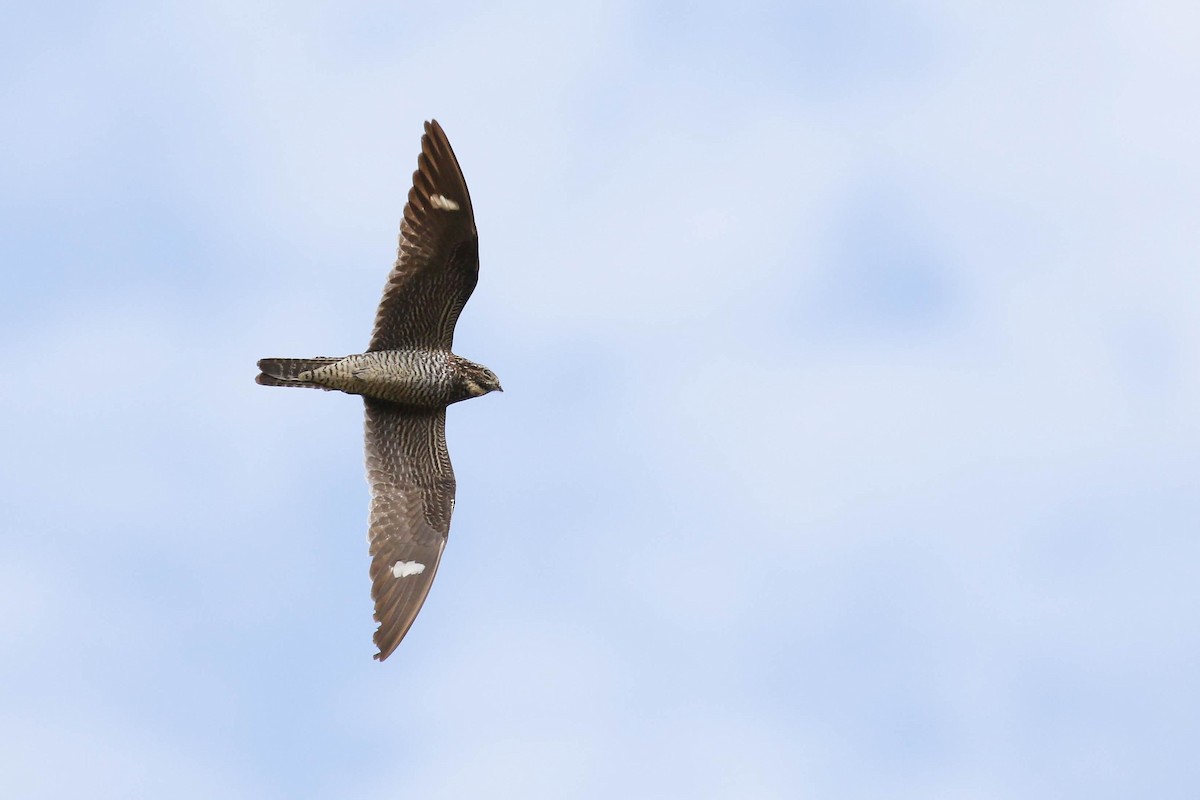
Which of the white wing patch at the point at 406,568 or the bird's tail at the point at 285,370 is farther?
the white wing patch at the point at 406,568

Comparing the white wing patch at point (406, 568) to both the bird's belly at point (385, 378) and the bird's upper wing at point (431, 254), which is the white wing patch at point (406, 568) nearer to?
the bird's belly at point (385, 378)

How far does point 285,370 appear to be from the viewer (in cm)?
2252

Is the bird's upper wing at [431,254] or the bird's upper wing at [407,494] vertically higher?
the bird's upper wing at [431,254]

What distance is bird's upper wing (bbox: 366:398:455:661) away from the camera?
22938 millimetres

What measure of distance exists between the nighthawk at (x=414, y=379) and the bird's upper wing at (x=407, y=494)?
0.01 m

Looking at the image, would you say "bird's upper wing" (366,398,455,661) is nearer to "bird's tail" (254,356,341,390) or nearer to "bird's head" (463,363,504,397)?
"bird's head" (463,363,504,397)

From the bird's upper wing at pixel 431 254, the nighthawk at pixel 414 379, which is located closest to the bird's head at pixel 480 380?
the nighthawk at pixel 414 379

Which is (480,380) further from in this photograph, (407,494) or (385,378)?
(407,494)

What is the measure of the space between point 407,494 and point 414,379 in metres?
1.51

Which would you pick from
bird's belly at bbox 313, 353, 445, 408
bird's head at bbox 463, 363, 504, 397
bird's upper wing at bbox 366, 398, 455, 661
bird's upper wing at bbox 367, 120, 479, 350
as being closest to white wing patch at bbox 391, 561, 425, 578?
bird's upper wing at bbox 366, 398, 455, 661

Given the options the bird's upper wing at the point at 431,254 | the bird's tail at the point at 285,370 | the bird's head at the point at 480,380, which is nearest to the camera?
the bird's upper wing at the point at 431,254

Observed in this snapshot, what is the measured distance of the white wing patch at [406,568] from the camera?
75.1 ft

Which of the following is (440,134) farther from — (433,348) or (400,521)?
(400,521)

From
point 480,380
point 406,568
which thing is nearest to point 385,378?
point 480,380
